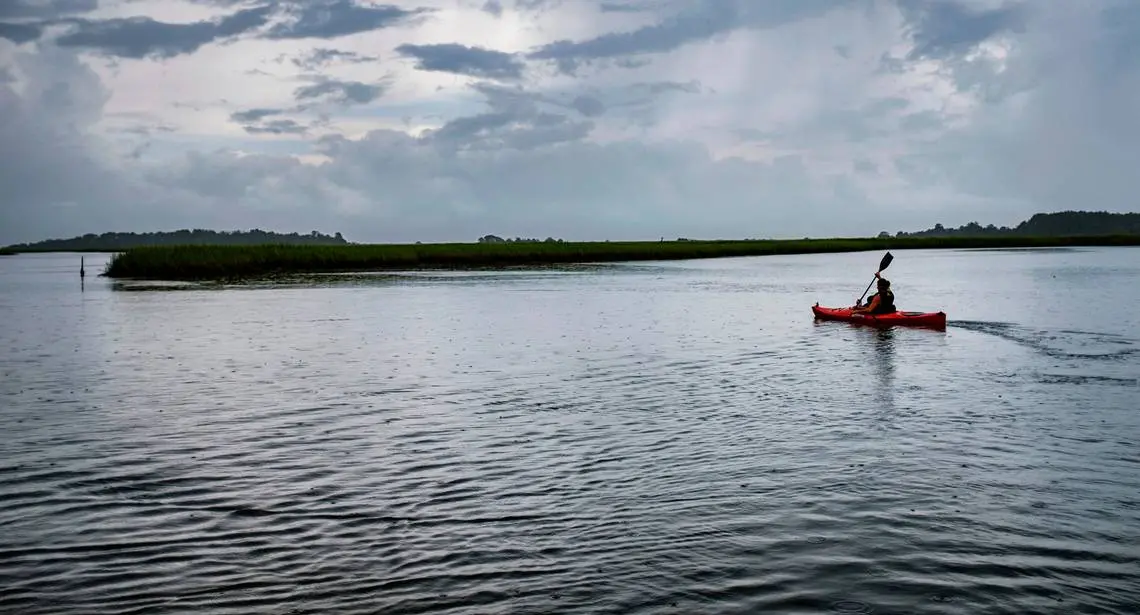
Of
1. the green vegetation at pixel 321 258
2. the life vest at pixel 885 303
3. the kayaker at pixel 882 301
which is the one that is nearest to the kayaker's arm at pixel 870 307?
the kayaker at pixel 882 301

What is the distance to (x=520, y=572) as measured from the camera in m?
9.42

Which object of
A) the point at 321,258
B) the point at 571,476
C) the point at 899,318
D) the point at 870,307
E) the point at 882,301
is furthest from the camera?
the point at 321,258

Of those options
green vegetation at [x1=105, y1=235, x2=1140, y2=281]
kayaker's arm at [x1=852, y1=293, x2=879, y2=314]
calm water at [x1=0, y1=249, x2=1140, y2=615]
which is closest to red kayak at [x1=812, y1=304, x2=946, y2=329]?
kayaker's arm at [x1=852, y1=293, x2=879, y2=314]

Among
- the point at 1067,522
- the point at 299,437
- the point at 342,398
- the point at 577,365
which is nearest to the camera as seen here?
the point at 1067,522

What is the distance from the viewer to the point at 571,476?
13.3 metres

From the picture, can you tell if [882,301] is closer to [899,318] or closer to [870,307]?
[870,307]

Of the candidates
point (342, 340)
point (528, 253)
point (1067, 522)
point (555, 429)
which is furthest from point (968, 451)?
point (528, 253)

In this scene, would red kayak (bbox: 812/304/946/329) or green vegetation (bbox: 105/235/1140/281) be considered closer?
red kayak (bbox: 812/304/946/329)

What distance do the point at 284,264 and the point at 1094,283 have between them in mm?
63439

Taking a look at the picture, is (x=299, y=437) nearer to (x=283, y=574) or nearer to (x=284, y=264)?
(x=283, y=574)

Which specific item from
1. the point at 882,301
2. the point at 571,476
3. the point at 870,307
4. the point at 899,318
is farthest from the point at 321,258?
the point at 571,476

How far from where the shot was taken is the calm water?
358 inches

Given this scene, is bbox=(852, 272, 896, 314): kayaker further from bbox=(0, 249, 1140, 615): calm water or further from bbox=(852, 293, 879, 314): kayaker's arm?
bbox=(0, 249, 1140, 615): calm water

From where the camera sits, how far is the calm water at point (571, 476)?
29.9 ft
